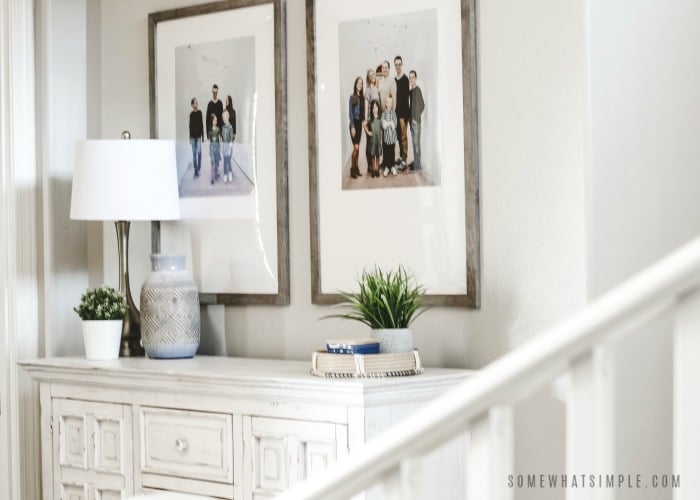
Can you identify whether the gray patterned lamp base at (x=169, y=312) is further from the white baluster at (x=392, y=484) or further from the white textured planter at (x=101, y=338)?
the white baluster at (x=392, y=484)

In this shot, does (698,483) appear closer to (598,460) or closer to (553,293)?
(598,460)

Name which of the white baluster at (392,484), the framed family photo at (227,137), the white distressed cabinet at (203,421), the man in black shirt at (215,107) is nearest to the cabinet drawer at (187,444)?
the white distressed cabinet at (203,421)

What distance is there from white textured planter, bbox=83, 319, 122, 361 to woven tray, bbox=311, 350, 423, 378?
2.86 feet

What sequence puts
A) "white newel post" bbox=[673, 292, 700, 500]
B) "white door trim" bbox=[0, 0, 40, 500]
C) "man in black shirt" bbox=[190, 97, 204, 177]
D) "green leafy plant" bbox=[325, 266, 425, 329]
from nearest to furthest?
"white newel post" bbox=[673, 292, 700, 500] → "green leafy plant" bbox=[325, 266, 425, 329] → "man in black shirt" bbox=[190, 97, 204, 177] → "white door trim" bbox=[0, 0, 40, 500]

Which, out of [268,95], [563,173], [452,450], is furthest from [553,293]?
[268,95]

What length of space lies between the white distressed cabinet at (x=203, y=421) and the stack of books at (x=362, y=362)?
37 mm

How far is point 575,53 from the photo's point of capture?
2.41 m

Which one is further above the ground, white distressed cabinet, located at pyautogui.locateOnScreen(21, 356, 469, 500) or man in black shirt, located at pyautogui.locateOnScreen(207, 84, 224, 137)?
man in black shirt, located at pyautogui.locateOnScreen(207, 84, 224, 137)

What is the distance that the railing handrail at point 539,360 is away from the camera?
0.76 meters

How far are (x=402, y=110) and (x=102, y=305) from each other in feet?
3.56

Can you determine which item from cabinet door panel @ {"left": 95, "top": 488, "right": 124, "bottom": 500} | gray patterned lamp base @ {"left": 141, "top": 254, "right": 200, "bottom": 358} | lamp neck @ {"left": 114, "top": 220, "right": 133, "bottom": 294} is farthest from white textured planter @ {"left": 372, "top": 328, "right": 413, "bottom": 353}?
lamp neck @ {"left": 114, "top": 220, "right": 133, "bottom": 294}

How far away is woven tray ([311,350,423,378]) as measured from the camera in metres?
2.37

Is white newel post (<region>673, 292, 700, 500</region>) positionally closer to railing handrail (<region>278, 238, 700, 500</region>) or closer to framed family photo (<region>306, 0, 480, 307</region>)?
railing handrail (<region>278, 238, 700, 500</region>)

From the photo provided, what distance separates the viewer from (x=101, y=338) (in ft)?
9.98
